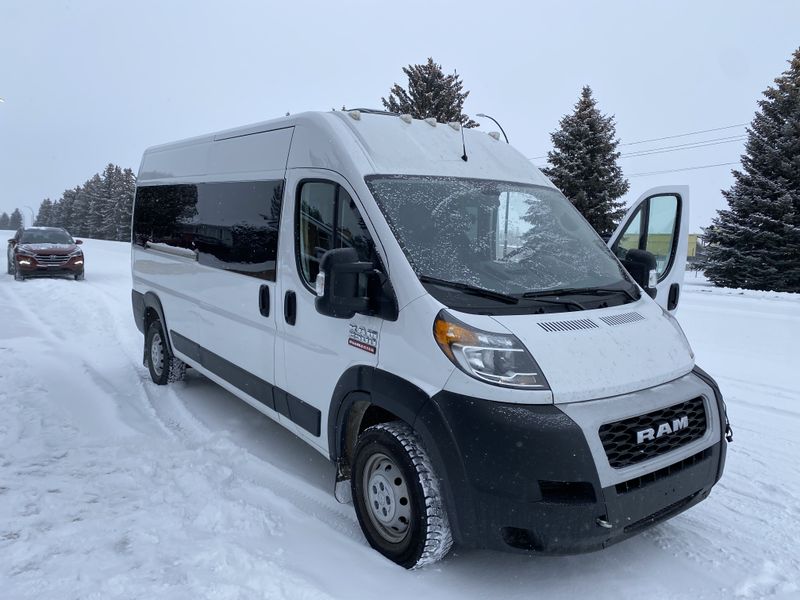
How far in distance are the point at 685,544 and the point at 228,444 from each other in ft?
10.8

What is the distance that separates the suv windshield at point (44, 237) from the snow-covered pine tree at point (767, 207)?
23518 mm

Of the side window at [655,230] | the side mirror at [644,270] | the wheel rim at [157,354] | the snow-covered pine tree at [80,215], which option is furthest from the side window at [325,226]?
the snow-covered pine tree at [80,215]

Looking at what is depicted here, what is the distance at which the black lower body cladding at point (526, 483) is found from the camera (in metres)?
2.67

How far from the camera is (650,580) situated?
3.08 meters

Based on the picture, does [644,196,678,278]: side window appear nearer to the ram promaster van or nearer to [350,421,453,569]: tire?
the ram promaster van

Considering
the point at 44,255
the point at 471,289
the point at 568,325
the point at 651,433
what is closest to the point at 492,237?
the point at 471,289

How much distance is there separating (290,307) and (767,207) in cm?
2454

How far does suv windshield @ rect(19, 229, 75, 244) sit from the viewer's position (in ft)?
57.5

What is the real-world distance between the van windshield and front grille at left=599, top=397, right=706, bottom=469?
0.79 m

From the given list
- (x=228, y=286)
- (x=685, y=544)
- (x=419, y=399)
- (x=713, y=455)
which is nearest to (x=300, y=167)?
(x=228, y=286)

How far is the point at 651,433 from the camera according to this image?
2.88 meters

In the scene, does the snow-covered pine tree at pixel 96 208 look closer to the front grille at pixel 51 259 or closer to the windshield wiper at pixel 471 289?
the front grille at pixel 51 259

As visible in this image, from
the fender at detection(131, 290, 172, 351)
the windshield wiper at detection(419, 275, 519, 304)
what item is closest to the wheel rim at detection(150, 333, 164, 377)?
the fender at detection(131, 290, 172, 351)

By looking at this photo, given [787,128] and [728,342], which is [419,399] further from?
[787,128]
